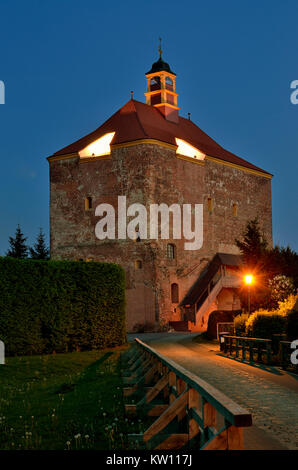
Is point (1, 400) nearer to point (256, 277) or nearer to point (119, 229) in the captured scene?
point (256, 277)

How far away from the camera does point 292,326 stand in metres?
20.2

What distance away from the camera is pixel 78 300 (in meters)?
24.8

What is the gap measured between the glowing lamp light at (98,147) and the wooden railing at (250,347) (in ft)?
94.5

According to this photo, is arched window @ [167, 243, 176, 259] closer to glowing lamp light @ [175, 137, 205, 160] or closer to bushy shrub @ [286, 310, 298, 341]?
glowing lamp light @ [175, 137, 205, 160]

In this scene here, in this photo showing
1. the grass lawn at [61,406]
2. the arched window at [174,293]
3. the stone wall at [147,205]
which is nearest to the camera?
the grass lawn at [61,406]

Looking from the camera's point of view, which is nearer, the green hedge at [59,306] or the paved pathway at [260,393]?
the paved pathway at [260,393]

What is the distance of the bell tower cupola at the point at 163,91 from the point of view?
2267 inches

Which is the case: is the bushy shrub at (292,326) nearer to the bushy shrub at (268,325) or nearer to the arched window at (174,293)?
the bushy shrub at (268,325)

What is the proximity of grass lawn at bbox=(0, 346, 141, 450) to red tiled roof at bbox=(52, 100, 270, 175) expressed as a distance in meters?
31.6

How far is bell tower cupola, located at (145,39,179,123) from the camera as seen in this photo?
189ft

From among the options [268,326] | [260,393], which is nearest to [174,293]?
[268,326]

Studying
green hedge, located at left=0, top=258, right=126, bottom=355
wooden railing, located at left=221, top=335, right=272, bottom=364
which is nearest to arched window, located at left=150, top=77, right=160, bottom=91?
green hedge, located at left=0, top=258, right=126, bottom=355

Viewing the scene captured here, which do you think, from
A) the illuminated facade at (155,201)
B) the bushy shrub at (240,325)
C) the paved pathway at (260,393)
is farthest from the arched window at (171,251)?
the paved pathway at (260,393)

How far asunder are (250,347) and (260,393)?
7.95m
